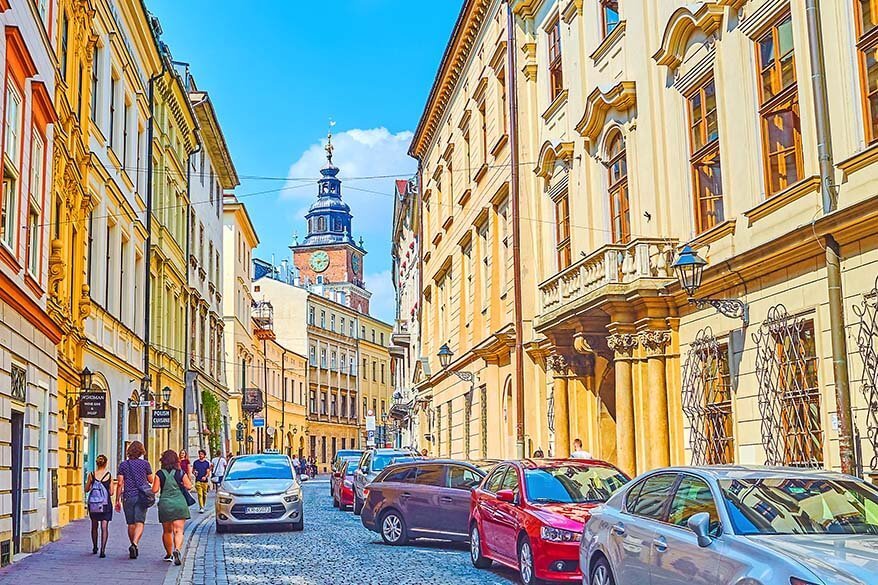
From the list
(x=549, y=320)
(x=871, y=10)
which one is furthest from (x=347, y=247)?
(x=871, y=10)

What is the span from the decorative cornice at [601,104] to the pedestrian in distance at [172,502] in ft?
33.2

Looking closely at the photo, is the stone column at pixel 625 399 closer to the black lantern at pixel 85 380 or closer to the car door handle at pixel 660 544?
the car door handle at pixel 660 544

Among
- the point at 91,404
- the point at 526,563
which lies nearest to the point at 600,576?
the point at 526,563

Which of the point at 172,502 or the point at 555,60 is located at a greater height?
the point at 555,60

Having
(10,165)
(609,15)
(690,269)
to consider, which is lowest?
(690,269)

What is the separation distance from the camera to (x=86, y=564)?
15492 millimetres

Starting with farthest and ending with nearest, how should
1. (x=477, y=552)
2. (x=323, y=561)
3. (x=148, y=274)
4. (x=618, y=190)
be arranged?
(x=148, y=274), (x=618, y=190), (x=323, y=561), (x=477, y=552)

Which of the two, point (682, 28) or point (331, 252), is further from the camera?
point (331, 252)

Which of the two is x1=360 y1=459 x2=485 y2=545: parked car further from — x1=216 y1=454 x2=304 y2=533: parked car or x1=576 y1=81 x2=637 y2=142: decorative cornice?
x1=576 y1=81 x2=637 y2=142: decorative cornice

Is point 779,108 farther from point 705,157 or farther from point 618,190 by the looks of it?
point 618,190

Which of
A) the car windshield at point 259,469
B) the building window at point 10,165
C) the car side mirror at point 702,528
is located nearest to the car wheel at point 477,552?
the car side mirror at point 702,528

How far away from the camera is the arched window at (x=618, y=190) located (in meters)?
20.5

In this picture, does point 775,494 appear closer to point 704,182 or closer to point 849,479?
point 849,479

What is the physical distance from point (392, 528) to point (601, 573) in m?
9.01
